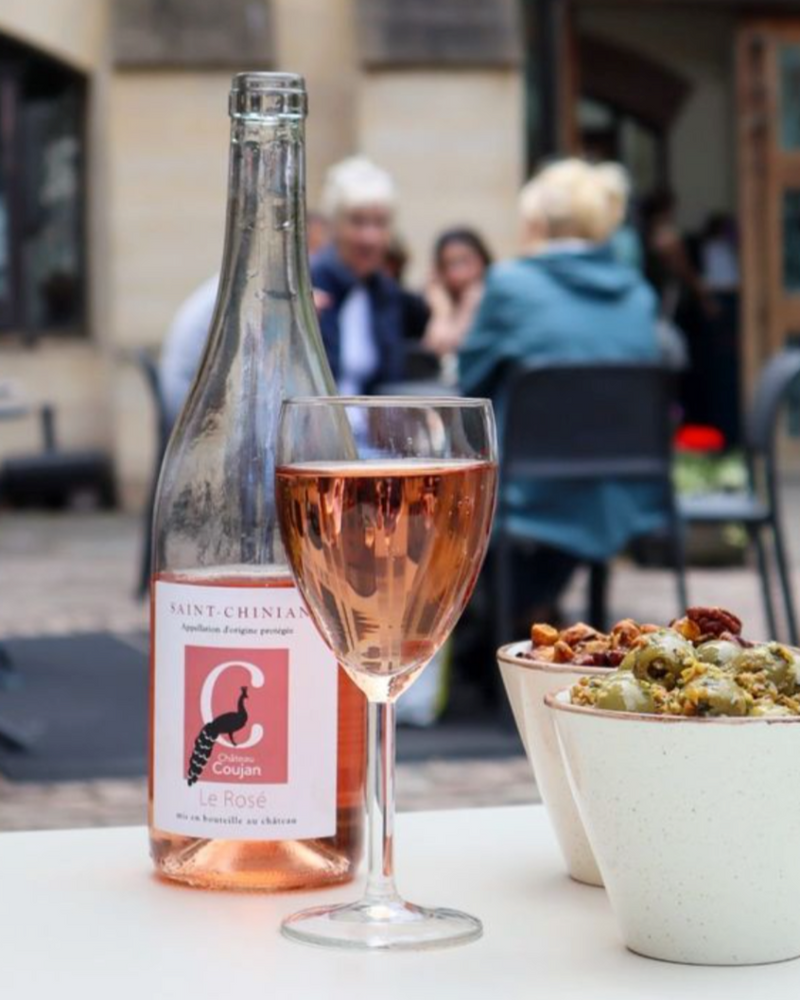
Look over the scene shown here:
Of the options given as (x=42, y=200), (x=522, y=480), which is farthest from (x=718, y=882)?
(x=42, y=200)

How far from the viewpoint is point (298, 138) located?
135 cm

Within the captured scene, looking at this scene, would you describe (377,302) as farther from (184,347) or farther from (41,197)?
(41,197)

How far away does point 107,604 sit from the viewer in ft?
31.6

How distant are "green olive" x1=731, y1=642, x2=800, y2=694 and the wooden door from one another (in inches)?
610

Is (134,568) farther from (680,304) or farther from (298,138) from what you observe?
(298,138)

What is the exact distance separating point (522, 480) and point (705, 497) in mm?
1456

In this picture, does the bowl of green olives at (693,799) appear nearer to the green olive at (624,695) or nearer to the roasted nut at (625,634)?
the green olive at (624,695)

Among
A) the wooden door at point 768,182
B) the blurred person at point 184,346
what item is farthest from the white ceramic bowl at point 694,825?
the wooden door at point 768,182

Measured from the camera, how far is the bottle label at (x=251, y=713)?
1.32 m

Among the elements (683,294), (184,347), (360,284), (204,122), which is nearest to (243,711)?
(360,284)

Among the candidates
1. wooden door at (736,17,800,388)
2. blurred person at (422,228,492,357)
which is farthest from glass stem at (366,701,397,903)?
wooden door at (736,17,800,388)

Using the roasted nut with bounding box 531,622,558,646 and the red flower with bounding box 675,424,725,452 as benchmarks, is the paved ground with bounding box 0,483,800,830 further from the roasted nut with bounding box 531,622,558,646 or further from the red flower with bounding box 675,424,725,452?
the roasted nut with bounding box 531,622,558,646

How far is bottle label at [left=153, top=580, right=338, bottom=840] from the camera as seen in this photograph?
1320 millimetres

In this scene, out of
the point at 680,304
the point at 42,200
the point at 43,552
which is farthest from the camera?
the point at 680,304
